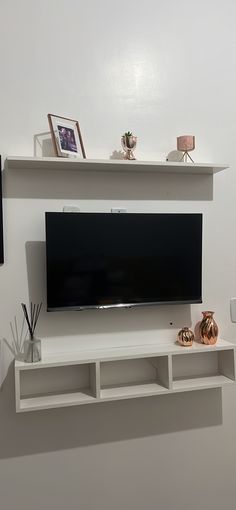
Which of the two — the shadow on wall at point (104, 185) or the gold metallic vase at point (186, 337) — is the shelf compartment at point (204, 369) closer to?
the gold metallic vase at point (186, 337)

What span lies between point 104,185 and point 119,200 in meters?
0.10

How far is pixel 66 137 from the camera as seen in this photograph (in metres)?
1.87

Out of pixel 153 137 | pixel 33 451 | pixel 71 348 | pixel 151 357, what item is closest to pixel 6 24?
pixel 153 137

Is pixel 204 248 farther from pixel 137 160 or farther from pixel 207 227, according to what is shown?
pixel 137 160

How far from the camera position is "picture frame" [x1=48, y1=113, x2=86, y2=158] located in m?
1.83

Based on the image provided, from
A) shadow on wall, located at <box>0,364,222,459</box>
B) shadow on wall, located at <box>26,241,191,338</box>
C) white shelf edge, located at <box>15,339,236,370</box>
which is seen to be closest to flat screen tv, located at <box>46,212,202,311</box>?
shadow on wall, located at <box>26,241,191,338</box>

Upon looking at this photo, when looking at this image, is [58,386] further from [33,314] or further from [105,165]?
[105,165]

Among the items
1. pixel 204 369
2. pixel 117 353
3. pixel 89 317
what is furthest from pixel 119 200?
pixel 204 369

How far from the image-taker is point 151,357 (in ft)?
6.66

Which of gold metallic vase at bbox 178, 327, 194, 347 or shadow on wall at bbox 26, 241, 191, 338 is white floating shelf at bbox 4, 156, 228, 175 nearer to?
shadow on wall at bbox 26, 241, 191, 338

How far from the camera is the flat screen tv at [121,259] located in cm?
187

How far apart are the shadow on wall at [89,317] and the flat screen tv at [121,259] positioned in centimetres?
10

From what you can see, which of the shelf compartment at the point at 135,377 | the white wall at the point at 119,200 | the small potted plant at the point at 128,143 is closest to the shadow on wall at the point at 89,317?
the white wall at the point at 119,200

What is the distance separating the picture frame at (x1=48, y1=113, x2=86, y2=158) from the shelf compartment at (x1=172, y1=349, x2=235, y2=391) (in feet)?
3.46
